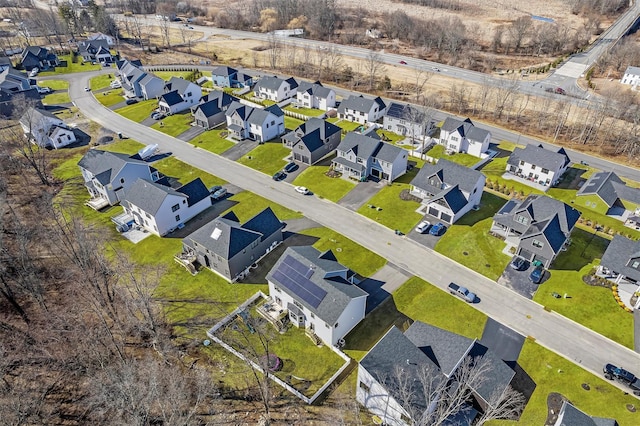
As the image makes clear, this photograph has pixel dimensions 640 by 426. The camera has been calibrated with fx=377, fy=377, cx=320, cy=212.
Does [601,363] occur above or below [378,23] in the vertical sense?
below

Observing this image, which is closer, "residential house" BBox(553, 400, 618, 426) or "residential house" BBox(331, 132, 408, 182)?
"residential house" BBox(553, 400, 618, 426)

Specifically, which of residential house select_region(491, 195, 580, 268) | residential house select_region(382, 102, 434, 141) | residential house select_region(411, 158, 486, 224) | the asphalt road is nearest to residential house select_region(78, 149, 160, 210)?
the asphalt road

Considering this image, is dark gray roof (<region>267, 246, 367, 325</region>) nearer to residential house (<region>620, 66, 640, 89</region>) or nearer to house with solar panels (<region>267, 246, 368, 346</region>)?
house with solar panels (<region>267, 246, 368, 346</region>)

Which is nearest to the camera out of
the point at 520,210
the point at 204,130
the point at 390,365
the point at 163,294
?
the point at 390,365

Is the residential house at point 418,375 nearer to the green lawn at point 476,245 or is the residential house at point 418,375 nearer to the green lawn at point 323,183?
the green lawn at point 476,245

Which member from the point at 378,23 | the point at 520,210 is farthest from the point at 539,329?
the point at 378,23

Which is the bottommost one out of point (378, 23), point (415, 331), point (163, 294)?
point (163, 294)

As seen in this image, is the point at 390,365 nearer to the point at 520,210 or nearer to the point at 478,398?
the point at 478,398
